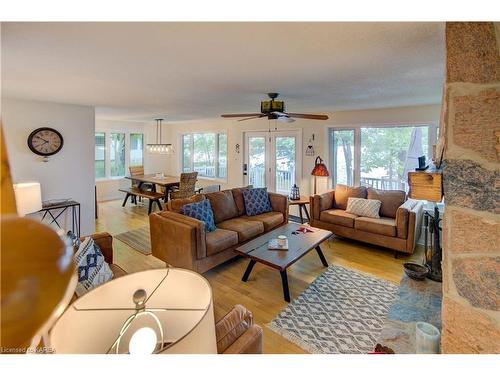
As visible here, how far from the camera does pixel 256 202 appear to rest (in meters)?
4.27

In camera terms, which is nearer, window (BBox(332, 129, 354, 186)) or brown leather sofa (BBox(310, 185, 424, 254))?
brown leather sofa (BBox(310, 185, 424, 254))

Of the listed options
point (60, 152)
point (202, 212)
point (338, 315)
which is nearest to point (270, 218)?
point (202, 212)

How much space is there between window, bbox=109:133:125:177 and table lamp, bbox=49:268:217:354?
287 inches

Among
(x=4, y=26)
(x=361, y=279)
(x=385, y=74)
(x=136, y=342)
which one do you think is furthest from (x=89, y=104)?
(x=361, y=279)

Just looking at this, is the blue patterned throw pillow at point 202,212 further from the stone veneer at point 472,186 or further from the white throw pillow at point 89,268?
the stone veneer at point 472,186

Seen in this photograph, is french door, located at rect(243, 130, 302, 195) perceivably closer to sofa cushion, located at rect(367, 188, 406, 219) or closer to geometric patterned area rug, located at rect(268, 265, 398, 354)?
sofa cushion, located at rect(367, 188, 406, 219)

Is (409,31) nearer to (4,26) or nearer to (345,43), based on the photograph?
(345,43)

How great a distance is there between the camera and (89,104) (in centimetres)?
384

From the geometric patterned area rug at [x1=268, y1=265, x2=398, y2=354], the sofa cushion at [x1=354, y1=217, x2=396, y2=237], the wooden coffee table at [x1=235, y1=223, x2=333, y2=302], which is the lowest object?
the geometric patterned area rug at [x1=268, y1=265, x2=398, y2=354]

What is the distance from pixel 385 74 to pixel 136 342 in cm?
258

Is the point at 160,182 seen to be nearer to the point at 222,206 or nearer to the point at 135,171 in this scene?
the point at 135,171

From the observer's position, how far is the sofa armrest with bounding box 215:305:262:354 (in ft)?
4.13

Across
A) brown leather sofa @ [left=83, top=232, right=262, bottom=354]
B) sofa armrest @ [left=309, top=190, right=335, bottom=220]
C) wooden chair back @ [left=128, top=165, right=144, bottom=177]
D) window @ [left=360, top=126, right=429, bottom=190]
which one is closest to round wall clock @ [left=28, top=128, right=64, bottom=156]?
wooden chair back @ [left=128, top=165, right=144, bottom=177]

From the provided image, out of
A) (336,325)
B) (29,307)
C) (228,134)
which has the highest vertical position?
(228,134)
